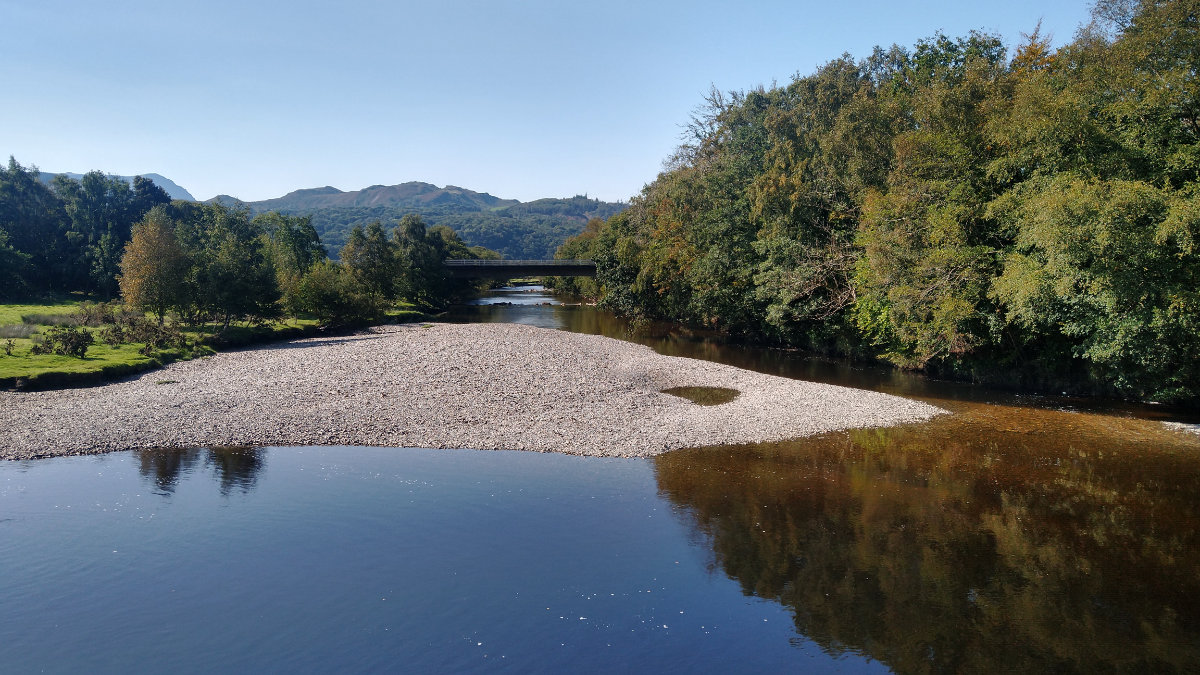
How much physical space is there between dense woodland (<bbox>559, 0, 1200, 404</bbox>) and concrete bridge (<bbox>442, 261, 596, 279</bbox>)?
41.2 meters

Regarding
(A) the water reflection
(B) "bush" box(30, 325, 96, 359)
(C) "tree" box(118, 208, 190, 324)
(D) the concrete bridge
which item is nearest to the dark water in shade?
(B) "bush" box(30, 325, 96, 359)

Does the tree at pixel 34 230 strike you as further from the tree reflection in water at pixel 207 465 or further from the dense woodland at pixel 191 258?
the tree reflection in water at pixel 207 465

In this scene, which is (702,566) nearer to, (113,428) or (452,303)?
(113,428)

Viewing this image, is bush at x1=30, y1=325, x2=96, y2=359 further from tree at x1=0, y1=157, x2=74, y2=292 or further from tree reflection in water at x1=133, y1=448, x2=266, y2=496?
tree at x1=0, y1=157, x2=74, y2=292

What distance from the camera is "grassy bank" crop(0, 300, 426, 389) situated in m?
33.9

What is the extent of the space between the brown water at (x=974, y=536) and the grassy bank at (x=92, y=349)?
31314 mm

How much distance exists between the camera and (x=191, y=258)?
5272 centimetres

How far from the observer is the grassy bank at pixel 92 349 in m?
33.9

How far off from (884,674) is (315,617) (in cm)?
1156

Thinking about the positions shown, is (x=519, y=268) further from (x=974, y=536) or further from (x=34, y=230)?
(x=974, y=536)

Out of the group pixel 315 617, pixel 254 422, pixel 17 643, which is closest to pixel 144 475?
pixel 254 422

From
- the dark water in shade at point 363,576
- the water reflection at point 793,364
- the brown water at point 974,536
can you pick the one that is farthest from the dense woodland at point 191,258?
the brown water at point 974,536

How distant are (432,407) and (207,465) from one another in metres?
9.76

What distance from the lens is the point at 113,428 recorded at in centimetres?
2669
